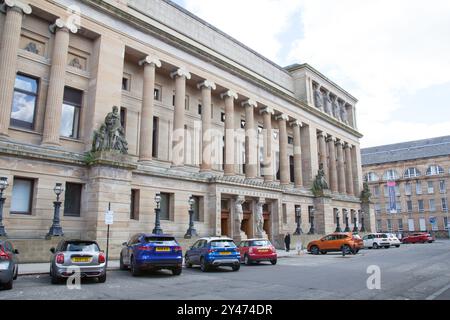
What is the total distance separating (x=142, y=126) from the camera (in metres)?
26.1

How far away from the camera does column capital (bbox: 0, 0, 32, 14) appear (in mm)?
20516

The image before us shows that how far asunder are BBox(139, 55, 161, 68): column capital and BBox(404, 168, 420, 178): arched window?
6210 cm

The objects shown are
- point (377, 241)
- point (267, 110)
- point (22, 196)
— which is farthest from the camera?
point (267, 110)

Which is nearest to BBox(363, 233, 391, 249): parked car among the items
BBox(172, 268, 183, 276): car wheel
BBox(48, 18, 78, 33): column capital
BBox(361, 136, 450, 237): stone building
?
BBox(172, 268, 183, 276): car wheel

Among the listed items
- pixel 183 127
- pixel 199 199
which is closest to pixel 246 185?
pixel 199 199

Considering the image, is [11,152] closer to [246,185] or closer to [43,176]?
[43,176]

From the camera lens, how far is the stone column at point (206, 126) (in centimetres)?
3027

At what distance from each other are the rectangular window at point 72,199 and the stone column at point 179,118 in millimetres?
8321

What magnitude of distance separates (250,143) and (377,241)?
52.5 feet

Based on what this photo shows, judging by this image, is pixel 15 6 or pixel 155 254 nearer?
pixel 155 254

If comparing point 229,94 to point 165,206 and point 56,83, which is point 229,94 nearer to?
point 165,206

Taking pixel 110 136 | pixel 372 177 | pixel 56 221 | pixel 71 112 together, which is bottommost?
pixel 56 221

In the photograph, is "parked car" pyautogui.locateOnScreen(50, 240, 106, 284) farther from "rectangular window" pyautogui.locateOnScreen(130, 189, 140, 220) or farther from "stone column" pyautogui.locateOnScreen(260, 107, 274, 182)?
"stone column" pyautogui.locateOnScreen(260, 107, 274, 182)

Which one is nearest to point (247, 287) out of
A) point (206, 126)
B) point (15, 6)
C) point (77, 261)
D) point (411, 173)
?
point (77, 261)
